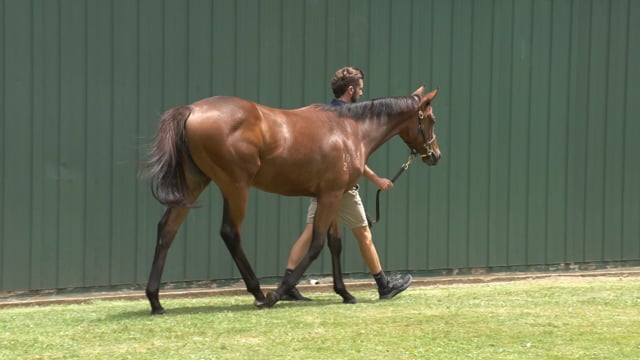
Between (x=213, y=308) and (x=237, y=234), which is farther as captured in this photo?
(x=213, y=308)

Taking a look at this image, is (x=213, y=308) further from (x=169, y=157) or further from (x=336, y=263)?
(x=169, y=157)

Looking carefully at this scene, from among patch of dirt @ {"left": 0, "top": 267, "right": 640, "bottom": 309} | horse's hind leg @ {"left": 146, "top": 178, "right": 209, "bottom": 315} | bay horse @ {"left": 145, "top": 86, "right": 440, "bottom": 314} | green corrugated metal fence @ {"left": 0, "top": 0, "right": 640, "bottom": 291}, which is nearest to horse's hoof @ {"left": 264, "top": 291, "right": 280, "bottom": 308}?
bay horse @ {"left": 145, "top": 86, "right": 440, "bottom": 314}

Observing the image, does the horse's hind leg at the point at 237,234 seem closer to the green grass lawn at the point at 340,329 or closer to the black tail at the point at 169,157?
the green grass lawn at the point at 340,329

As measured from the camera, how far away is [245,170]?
7715 millimetres

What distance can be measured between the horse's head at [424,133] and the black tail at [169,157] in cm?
205

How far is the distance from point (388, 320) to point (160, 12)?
3.37 meters

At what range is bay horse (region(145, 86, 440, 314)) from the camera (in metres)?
7.54

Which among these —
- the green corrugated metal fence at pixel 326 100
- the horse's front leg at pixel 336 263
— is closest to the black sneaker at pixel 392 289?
the horse's front leg at pixel 336 263

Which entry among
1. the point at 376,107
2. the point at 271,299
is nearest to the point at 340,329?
the point at 271,299

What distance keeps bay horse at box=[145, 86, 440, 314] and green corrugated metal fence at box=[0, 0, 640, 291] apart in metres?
1.18

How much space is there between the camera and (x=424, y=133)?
869 cm

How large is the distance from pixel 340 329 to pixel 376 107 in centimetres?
215

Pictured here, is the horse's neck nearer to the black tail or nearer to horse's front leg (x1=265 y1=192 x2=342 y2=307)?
horse's front leg (x1=265 y1=192 x2=342 y2=307)

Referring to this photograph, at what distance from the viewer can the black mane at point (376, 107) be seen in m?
8.42
